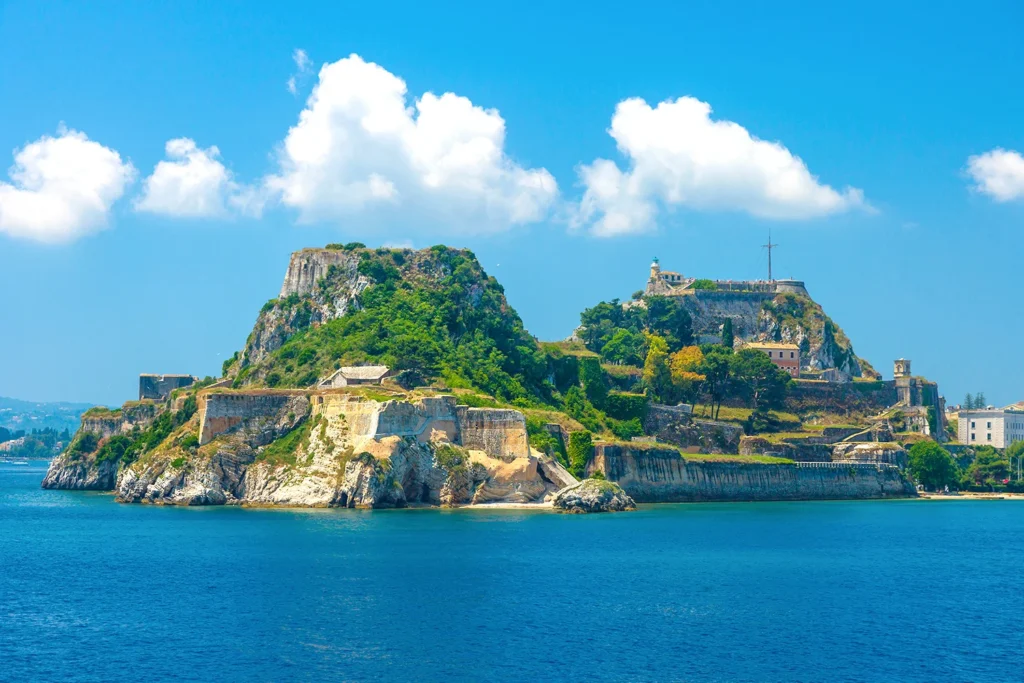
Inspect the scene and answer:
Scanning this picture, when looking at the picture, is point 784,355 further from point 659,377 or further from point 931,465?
point 931,465

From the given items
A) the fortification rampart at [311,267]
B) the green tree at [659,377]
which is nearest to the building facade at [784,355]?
the green tree at [659,377]

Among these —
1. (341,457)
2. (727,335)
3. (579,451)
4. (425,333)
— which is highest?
(727,335)

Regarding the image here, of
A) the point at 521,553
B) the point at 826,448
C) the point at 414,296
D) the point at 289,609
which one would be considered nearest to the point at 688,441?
the point at 826,448

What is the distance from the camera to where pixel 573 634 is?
128 feet

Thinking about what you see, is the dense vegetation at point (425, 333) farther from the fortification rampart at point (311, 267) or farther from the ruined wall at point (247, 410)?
the ruined wall at point (247, 410)

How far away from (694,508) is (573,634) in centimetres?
4190

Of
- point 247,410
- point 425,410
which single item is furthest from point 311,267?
point 425,410

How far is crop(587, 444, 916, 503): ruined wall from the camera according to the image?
8162cm

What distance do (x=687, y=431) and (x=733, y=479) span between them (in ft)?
27.6

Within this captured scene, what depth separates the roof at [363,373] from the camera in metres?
80.3

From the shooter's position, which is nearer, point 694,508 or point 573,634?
point 573,634

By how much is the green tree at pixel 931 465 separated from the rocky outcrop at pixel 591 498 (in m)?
32.0

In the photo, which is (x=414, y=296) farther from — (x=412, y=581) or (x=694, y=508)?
(x=412, y=581)

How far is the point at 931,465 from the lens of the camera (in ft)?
324
